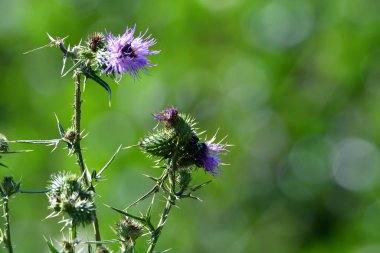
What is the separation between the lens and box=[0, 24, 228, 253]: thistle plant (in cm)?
343

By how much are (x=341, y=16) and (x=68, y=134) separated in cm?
1534

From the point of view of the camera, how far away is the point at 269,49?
17.1 m

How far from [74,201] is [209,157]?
1.07 metres

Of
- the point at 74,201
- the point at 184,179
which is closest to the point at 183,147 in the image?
the point at 184,179

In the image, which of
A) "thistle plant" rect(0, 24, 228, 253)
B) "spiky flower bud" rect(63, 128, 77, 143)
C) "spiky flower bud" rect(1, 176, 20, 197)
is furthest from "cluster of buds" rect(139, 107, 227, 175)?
"spiky flower bud" rect(1, 176, 20, 197)

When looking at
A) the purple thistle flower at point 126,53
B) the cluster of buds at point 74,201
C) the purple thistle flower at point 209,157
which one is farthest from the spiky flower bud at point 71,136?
the purple thistle flower at point 209,157

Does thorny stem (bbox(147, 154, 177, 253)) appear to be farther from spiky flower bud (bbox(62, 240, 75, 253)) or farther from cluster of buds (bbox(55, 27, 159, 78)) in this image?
cluster of buds (bbox(55, 27, 159, 78))

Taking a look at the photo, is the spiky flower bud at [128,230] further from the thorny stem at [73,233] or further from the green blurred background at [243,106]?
the green blurred background at [243,106]

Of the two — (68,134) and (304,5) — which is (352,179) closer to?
(304,5)

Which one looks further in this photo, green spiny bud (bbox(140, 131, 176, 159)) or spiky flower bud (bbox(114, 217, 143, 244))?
green spiny bud (bbox(140, 131, 176, 159))

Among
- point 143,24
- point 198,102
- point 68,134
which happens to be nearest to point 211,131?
point 198,102

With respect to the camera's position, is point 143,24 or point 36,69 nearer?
point 143,24

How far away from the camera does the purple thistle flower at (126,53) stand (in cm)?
396

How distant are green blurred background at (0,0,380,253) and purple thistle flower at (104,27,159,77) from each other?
34.2 ft
